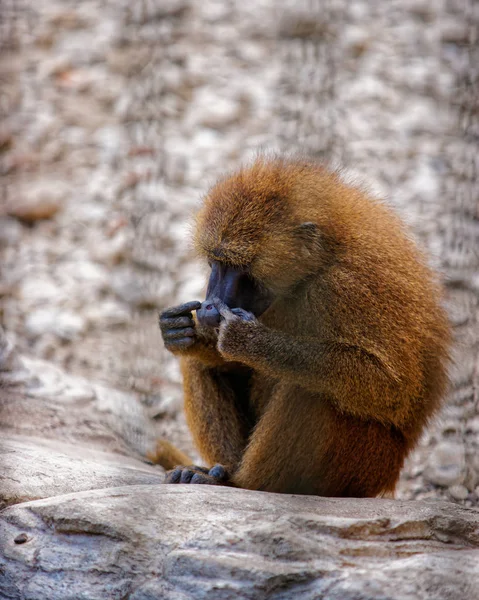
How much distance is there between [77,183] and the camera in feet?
27.9

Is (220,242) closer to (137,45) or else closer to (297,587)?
(297,587)

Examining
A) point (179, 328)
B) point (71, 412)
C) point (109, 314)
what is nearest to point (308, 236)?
point (179, 328)

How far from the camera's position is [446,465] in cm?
595

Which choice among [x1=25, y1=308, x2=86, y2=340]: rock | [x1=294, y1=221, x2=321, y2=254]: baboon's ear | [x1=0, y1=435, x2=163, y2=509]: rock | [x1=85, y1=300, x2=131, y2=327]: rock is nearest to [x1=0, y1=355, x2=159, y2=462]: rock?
[x1=0, y1=435, x2=163, y2=509]: rock

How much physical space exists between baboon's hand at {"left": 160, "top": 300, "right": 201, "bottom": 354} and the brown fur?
0.40 feet

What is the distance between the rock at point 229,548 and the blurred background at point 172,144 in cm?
211

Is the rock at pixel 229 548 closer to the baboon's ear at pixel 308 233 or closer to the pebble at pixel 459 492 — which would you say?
the baboon's ear at pixel 308 233

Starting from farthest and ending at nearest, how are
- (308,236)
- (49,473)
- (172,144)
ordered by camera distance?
(172,144)
(308,236)
(49,473)

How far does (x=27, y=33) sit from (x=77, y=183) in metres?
2.52

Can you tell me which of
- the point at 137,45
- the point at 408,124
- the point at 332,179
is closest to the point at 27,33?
the point at 137,45

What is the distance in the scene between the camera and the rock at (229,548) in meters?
3.19

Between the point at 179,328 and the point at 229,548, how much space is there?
1.70 m

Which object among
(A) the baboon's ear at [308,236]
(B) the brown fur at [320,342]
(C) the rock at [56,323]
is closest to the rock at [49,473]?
(B) the brown fur at [320,342]

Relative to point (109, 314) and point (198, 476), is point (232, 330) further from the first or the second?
point (109, 314)
